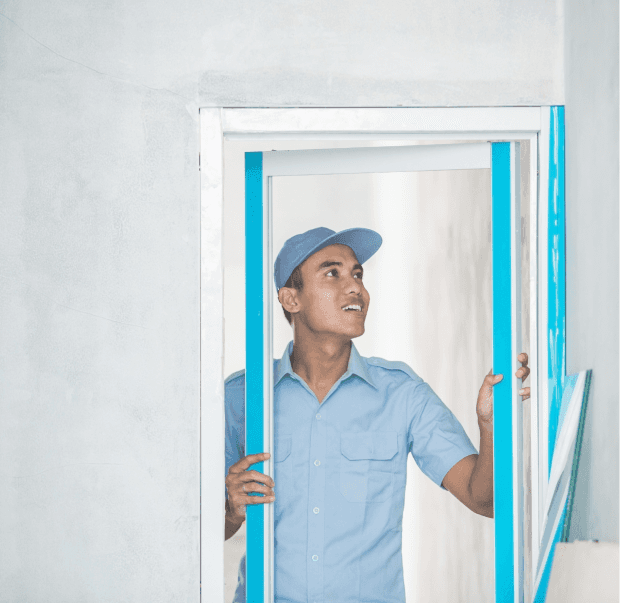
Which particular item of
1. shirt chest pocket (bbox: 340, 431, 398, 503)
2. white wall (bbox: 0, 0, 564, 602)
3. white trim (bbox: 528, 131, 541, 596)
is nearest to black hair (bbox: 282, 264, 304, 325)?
white wall (bbox: 0, 0, 564, 602)

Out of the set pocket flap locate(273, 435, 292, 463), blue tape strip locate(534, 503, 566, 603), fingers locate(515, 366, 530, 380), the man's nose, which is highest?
the man's nose

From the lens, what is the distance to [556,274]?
2.26m

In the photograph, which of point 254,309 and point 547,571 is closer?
point 547,571

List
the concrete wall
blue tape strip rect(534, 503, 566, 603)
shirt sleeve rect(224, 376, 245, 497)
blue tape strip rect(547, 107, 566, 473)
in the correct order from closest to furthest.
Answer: the concrete wall → blue tape strip rect(534, 503, 566, 603) → blue tape strip rect(547, 107, 566, 473) → shirt sleeve rect(224, 376, 245, 497)

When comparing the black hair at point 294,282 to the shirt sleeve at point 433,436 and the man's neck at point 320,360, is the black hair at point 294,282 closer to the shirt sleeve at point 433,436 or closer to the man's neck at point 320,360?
the man's neck at point 320,360

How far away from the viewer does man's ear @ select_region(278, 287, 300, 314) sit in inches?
93.5

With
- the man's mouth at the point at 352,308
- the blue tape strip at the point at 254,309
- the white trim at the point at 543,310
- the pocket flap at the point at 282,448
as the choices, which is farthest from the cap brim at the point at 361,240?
the pocket flap at the point at 282,448

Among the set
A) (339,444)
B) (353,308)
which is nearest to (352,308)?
(353,308)

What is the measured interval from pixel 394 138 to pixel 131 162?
81cm

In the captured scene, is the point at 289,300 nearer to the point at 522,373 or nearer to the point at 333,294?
the point at 333,294

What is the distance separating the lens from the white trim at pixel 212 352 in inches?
88.1

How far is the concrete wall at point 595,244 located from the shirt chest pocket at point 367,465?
1.83ft

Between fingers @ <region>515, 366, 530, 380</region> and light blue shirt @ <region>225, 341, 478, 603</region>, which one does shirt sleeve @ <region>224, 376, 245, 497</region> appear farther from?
fingers @ <region>515, 366, 530, 380</region>

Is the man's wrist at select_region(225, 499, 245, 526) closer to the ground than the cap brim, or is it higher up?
closer to the ground
